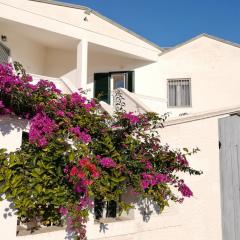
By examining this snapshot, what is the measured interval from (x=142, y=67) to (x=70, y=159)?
1215 cm

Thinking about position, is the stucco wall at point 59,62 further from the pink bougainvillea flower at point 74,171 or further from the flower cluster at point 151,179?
the pink bougainvillea flower at point 74,171

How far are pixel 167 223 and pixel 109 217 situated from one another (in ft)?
3.91

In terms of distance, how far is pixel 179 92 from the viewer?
15953 mm

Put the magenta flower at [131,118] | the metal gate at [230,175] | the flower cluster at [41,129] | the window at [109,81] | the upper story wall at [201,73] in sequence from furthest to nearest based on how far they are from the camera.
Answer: the window at [109,81] < the upper story wall at [201,73] < the metal gate at [230,175] < the magenta flower at [131,118] < the flower cluster at [41,129]

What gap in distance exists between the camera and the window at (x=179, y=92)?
15.8 metres

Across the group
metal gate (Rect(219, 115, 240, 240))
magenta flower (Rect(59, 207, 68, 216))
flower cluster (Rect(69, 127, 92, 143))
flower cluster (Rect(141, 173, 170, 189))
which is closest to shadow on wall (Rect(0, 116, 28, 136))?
flower cluster (Rect(69, 127, 92, 143))

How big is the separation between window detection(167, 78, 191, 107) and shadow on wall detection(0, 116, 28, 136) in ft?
40.1

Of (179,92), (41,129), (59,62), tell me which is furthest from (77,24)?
(41,129)

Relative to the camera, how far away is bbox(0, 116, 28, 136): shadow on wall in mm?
4152

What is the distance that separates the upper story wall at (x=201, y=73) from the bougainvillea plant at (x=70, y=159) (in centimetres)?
1022

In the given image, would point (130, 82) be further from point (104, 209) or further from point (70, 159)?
point (70, 159)

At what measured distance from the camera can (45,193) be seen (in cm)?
412

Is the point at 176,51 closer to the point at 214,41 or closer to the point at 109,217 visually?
the point at 214,41

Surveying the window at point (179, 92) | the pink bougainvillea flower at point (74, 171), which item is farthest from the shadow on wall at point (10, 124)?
the window at point (179, 92)
